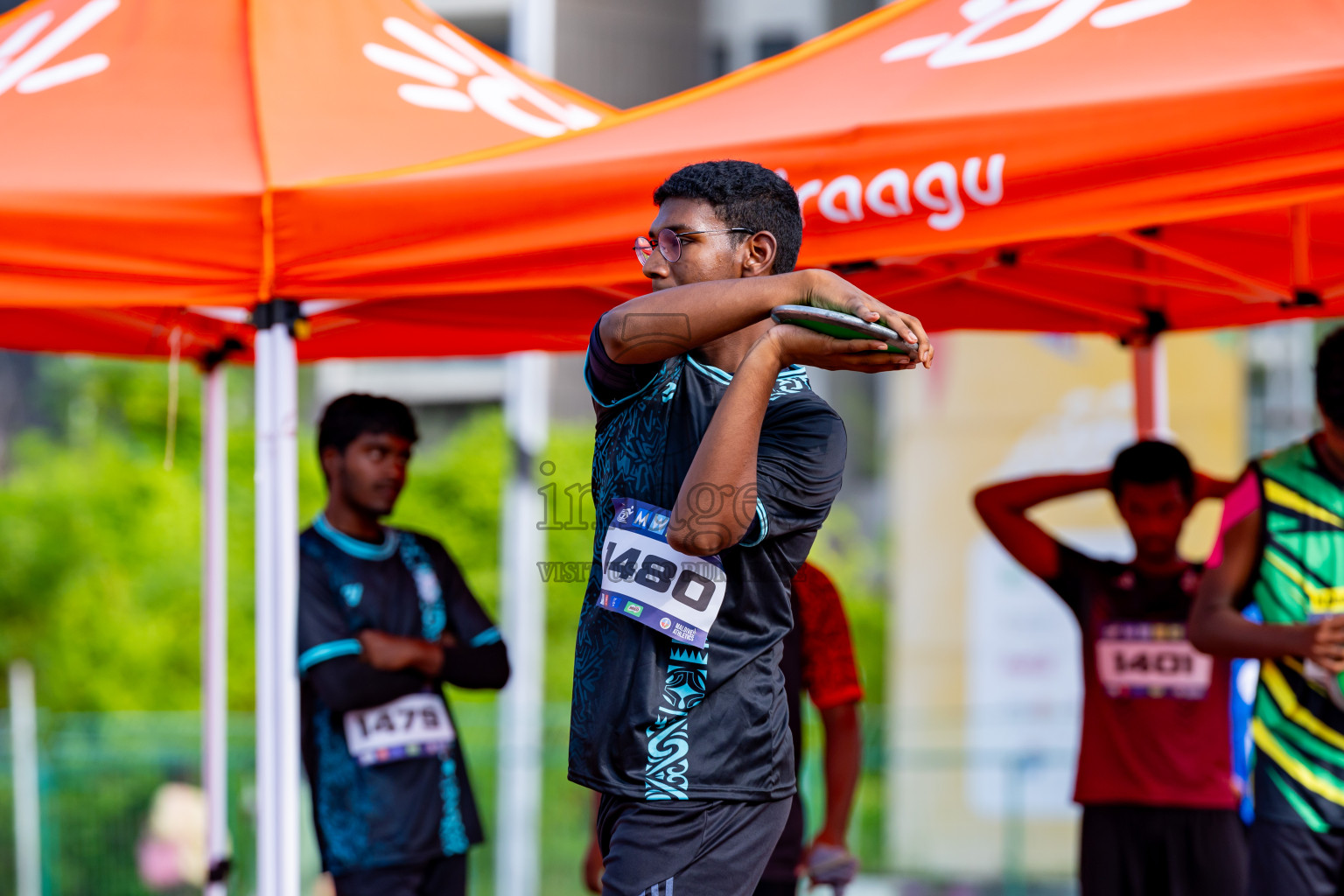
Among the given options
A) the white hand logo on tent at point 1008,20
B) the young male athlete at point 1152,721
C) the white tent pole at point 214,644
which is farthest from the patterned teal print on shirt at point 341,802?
the white hand logo on tent at point 1008,20

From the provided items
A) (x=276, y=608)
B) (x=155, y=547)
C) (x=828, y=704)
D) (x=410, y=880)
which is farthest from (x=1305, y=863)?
(x=155, y=547)

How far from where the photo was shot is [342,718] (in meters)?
3.78

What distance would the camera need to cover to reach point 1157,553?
13.5ft

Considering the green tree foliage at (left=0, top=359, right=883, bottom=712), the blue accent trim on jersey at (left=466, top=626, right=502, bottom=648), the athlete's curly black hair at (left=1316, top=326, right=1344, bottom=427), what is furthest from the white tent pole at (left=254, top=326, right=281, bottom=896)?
the green tree foliage at (left=0, top=359, right=883, bottom=712)

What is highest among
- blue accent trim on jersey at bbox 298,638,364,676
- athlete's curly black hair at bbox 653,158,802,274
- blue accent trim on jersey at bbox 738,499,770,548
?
athlete's curly black hair at bbox 653,158,802,274

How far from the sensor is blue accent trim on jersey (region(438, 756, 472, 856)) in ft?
12.5

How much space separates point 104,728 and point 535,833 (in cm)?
306

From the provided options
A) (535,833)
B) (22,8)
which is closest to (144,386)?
(535,833)

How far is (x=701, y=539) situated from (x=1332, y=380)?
1881 millimetres

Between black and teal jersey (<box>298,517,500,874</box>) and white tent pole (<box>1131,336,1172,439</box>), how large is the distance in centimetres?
235

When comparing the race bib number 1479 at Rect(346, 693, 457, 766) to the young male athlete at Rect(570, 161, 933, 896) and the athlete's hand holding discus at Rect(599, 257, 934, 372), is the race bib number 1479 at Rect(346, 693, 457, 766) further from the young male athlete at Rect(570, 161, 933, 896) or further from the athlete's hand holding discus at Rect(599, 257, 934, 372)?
the athlete's hand holding discus at Rect(599, 257, 934, 372)

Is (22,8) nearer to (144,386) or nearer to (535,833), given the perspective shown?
(535,833)

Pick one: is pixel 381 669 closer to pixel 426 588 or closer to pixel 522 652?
pixel 426 588

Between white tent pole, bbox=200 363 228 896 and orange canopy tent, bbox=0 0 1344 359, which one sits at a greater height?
orange canopy tent, bbox=0 0 1344 359
